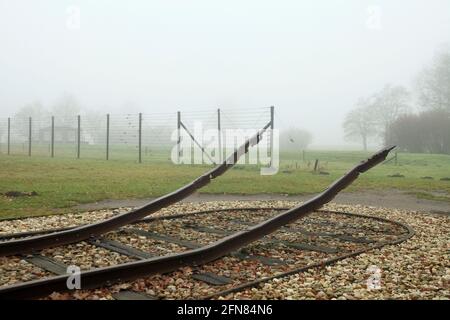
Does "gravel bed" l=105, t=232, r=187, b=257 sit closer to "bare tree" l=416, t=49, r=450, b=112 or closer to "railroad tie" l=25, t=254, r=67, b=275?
"railroad tie" l=25, t=254, r=67, b=275

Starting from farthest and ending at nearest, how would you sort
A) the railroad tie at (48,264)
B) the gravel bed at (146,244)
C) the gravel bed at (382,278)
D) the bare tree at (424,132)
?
the bare tree at (424,132)
the gravel bed at (146,244)
the railroad tie at (48,264)
the gravel bed at (382,278)

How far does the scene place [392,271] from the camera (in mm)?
4875

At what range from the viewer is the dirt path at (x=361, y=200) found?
10219mm

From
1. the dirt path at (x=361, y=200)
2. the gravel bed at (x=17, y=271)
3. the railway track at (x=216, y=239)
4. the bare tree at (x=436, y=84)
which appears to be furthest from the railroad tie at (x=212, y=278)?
the bare tree at (x=436, y=84)

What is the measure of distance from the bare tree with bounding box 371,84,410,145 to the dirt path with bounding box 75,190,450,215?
41.6m

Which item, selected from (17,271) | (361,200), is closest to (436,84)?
(361,200)

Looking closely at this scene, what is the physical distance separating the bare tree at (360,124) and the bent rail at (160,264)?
53.6 metres

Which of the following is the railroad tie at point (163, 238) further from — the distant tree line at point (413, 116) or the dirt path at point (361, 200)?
the distant tree line at point (413, 116)

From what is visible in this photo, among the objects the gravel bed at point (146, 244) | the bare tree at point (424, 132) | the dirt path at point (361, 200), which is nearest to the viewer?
the gravel bed at point (146, 244)

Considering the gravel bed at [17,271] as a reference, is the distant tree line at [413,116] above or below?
above

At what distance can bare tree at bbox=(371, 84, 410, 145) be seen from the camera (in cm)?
5285

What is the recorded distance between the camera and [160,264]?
4488 millimetres

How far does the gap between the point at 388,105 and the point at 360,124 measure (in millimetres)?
5465

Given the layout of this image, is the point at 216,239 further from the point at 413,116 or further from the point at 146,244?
the point at 413,116
